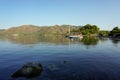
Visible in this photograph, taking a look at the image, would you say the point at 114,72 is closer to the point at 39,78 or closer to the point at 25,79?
the point at 39,78

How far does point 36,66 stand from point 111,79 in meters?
14.2

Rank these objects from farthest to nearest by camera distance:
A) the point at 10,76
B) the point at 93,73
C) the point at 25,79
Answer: the point at 93,73, the point at 10,76, the point at 25,79

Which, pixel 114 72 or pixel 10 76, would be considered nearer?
pixel 10 76

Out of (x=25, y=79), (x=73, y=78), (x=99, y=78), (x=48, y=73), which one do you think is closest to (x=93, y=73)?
(x=99, y=78)

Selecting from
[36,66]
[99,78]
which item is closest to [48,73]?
[36,66]

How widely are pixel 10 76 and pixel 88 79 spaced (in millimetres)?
13831

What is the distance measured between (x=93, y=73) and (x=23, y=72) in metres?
13.3

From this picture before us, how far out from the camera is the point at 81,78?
27047 millimetres

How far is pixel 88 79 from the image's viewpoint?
2652 centimetres

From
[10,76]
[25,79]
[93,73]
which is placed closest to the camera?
[25,79]

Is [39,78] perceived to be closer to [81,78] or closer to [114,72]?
[81,78]

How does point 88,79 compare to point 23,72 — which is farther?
point 23,72

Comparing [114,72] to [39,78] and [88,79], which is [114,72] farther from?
[39,78]

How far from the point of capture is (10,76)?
92.0 feet
